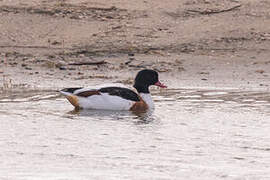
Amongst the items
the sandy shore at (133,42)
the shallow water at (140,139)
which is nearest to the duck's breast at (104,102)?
the shallow water at (140,139)

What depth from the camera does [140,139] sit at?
11.2 metres

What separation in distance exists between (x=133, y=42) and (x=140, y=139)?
7.89 m

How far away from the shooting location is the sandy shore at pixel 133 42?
17.1 meters

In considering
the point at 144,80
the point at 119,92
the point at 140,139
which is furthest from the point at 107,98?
the point at 140,139

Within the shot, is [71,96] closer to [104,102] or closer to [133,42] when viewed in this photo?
[104,102]

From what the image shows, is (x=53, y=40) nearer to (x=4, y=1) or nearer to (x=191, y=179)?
(x=4, y=1)

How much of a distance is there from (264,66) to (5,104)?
5.89 metres

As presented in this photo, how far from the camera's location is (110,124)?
12289 mm

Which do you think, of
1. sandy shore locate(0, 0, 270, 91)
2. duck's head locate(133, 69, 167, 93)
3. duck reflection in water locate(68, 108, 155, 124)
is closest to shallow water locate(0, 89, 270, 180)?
duck reflection in water locate(68, 108, 155, 124)

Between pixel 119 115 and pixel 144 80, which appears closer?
pixel 119 115

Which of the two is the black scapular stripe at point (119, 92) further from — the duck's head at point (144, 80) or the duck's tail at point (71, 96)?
the duck's head at point (144, 80)

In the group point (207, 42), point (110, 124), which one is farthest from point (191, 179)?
point (207, 42)

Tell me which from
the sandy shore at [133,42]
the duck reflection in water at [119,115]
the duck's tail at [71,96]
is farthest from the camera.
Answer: the sandy shore at [133,42]

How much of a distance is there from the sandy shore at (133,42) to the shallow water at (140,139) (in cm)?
198
